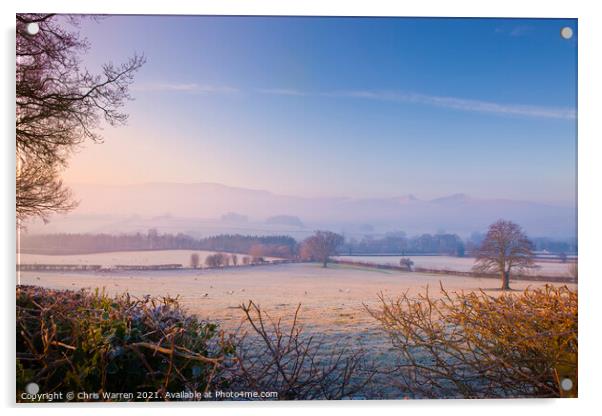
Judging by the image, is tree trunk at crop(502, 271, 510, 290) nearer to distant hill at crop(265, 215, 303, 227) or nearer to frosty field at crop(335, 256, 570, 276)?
frosty field at crop(335, 256, 570, 276)

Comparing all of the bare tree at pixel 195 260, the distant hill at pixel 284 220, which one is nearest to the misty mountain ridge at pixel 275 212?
the distant hill at pixel 284 220

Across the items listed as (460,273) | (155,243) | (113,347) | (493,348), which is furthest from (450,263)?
(113,347)

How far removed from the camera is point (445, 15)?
14.3 feet

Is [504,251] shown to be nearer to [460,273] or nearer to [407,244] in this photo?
[460,273]

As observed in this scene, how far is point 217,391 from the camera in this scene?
4051 millimetres

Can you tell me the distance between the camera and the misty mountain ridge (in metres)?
4.30

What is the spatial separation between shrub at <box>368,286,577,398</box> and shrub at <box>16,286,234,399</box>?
4.57 ft

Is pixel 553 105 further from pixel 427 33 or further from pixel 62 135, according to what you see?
pixel 62 135

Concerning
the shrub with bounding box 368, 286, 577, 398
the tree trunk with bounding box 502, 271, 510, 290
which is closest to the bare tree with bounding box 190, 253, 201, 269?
the shrub with bounding box 368, 286, 577, 398

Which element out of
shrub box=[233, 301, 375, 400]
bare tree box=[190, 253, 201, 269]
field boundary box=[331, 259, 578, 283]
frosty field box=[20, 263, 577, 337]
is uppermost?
bare tree box=[190, 253, 201, 269]

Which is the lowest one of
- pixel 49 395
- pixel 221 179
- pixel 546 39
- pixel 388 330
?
pixel 49 395

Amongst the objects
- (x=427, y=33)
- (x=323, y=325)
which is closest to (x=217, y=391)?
(x=323, y=325)

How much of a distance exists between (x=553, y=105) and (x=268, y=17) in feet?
7.55

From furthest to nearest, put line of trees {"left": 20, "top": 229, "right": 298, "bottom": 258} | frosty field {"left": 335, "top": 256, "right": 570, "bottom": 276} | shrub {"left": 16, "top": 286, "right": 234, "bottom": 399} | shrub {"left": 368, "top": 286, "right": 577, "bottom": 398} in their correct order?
frosty field {"left": 335, "top": 256, "right": 570, "bottom": 276} → line of trees {"left": 20, "top": 229, "right": 298, "bottom": 258} → shrub {"left": 368, "top": 286, "right": 577, "bottom": 398} → shrub {"left": 16, "top": 286, "right": 234, "bottom": 399}
